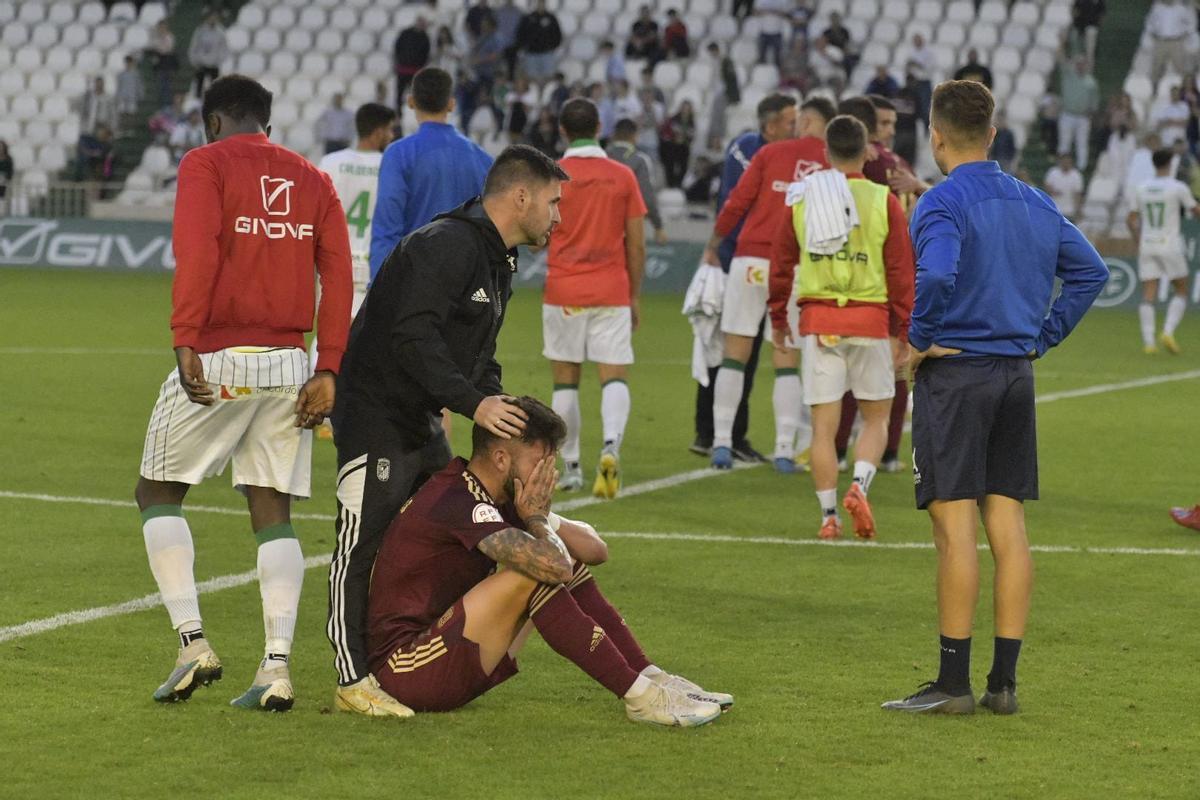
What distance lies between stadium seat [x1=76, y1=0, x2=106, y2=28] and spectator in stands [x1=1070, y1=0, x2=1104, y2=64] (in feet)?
59.7

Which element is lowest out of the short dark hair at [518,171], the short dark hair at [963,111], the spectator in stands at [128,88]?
the spectator in stands at [128,88]

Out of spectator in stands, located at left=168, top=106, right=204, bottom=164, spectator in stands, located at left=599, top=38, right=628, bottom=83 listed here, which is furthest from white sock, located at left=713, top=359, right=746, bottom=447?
spectator in stands, located at left=168, top=106, right=204, bottom=164

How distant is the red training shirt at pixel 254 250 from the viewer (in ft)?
19.2

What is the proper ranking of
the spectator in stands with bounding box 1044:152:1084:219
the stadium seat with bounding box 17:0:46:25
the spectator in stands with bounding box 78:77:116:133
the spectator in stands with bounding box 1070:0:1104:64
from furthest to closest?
the stadium seat with bounding box 17:0:46:25 < the spectator in stands with bounding box 78:77:116:133 < the spectator in stands with bounding box 1070:0:1104:64 < the spectator in stands with bounding box 1044:152:1084:219

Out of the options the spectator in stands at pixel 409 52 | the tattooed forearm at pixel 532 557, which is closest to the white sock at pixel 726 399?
the tattooed forearm at pixel 532 557

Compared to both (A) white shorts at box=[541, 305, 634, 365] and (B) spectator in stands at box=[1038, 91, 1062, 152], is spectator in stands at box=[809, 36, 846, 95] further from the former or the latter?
(A) white shorts at box=[541, 305, 634, 365]

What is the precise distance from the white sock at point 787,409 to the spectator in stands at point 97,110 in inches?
935

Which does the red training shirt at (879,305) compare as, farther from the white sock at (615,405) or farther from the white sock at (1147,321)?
the white sock at (1147,321)

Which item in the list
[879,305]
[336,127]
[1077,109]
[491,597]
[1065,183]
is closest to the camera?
[491,597]

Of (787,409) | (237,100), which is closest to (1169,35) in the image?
(787,409)

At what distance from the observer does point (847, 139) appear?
939 cm

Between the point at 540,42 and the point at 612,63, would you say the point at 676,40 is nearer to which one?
the point at 612,63

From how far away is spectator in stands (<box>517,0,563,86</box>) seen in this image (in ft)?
105

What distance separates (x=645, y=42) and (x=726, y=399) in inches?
835
